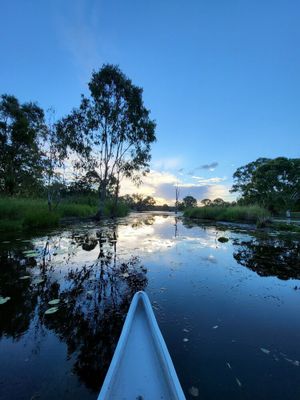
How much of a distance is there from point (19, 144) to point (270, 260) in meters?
21.4

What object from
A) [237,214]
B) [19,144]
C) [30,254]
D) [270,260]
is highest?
[19,144]

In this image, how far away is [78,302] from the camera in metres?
3.28

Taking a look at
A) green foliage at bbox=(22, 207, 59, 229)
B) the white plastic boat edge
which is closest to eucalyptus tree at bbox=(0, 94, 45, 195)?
green foliage at bbox=(22, 207, 59, 229)

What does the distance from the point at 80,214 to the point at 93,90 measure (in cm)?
1209

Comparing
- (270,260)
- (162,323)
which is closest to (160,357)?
(162,323)

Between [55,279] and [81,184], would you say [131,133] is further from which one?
[55,279]

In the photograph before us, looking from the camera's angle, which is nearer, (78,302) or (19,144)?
(78,302)

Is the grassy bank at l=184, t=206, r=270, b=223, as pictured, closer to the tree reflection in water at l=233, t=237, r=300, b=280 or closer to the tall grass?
the tall grass

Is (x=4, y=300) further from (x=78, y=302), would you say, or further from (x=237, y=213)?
(x=237, y=213)

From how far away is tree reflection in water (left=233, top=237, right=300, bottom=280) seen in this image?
531 cm

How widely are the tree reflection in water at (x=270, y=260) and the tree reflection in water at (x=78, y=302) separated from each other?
3.15 meters

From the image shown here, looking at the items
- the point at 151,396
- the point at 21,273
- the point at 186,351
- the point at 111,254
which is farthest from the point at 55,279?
the point at 151,396

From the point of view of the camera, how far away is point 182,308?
3.25 m

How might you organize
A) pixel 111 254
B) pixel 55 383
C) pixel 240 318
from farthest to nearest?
pixel 111 254 < pixel 240 318 < pixel 55 383
